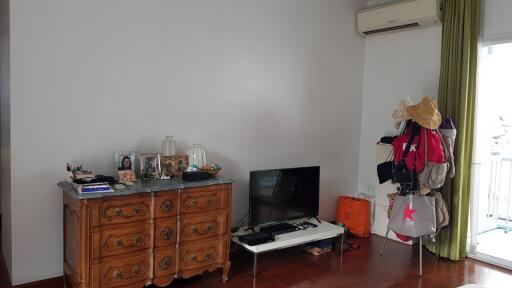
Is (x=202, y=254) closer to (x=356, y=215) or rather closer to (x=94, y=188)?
(x=94, y=188)

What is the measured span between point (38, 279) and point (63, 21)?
1.86 meters

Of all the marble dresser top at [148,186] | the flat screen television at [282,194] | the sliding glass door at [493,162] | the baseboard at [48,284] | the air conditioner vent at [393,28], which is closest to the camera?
the marble dresser top at [148,186]

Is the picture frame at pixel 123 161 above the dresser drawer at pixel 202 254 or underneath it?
above

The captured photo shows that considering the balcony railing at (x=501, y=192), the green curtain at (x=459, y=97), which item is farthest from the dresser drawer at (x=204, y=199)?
the balcony railing at (x=501, y=192)

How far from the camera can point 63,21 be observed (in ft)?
9.21

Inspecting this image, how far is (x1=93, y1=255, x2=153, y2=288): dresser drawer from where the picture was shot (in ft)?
8.53

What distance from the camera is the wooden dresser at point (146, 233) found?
2541 mm

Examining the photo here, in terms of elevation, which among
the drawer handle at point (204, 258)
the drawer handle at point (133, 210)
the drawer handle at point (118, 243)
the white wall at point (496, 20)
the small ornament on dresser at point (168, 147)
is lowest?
the drawer handle at point (204, 258)

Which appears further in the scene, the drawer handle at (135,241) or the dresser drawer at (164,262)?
the dresser drawer at (164,262)

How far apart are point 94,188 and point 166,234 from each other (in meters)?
0.61

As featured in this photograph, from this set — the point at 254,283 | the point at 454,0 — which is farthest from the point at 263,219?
the point at 454,0

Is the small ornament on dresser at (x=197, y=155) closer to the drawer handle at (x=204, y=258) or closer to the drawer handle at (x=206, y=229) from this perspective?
the drawer handle at (x=206, y=229)

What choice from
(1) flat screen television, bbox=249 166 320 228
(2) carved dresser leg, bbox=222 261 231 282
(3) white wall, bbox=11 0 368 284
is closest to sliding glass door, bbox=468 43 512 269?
(3) white wall, bbox=11 0 368 284

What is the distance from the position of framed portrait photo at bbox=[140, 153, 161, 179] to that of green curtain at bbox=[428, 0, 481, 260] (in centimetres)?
270
